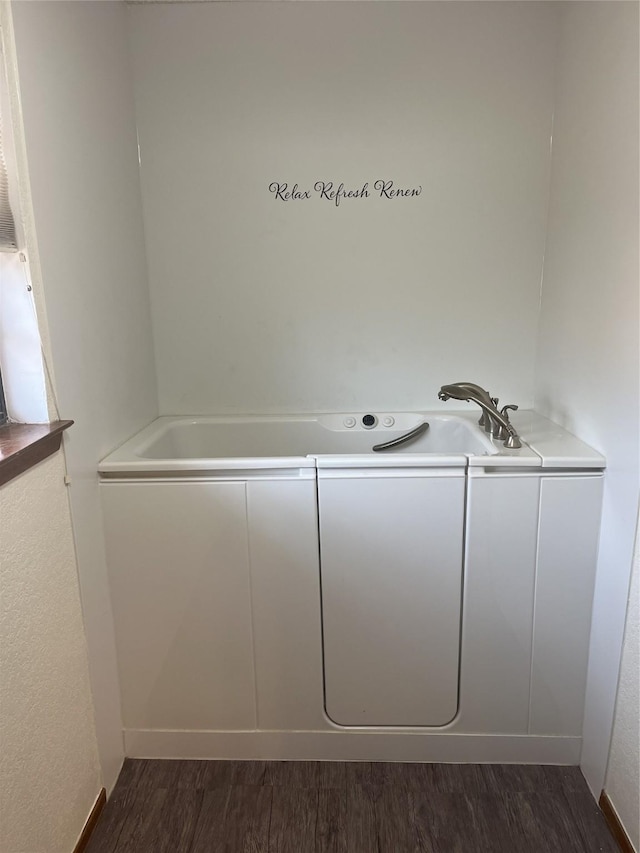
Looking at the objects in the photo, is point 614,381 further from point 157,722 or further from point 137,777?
point 137,777

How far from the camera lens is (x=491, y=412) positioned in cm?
155

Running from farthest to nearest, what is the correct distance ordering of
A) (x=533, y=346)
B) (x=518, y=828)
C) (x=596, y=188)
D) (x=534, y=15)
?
1. (x=533, y=346)
2. (x=534, y=15)
3. (x=596, y=188)
4. (x=518, y=828)

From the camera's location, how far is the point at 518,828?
1325 mm

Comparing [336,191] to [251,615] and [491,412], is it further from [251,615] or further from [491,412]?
[251,615]

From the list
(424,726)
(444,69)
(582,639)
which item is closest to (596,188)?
(444,69)

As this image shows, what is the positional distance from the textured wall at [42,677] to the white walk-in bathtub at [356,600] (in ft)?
0.72

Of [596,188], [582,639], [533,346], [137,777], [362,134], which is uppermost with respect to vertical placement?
[362,134]

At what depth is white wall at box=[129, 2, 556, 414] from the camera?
1775 millimetres

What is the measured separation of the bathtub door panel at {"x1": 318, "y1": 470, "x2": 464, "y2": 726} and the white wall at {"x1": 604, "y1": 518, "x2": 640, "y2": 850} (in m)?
0.38

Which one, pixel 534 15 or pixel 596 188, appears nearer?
pixel 596 188

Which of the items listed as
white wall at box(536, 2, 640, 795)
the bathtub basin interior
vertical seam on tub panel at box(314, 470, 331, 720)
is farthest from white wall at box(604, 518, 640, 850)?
the bathtub basin interior

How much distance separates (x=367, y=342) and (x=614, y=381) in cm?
86

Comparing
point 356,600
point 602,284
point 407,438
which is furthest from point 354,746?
point 602,284

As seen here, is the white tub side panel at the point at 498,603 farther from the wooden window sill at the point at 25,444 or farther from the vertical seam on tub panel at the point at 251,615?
the wooden window sill at the point at 25,444
